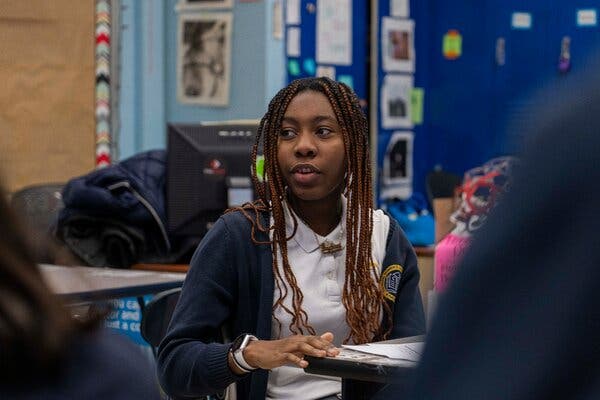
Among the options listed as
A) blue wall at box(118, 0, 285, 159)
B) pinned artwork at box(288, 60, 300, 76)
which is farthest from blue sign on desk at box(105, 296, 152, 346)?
pinned artwork at box(288, 60, 300, 76)

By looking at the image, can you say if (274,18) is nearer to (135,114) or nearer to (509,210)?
(135,114)

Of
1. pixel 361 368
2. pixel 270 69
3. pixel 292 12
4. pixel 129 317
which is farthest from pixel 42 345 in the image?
pixel 292 12

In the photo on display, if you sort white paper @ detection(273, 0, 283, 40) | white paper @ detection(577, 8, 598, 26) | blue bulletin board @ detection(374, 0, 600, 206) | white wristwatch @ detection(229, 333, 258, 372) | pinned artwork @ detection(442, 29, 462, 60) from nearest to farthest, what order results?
white wristwatch @ detection(229, 333, 258, 372) → white paper @ detection(273, 0, 283, 40) → white paper @ detection(577, 8, 598, 26) → blue bulletin board @ detection(374, 0, 600, 206) → pinned artwork @ detection(442, 29, 462, 60)

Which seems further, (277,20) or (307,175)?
(277,20)

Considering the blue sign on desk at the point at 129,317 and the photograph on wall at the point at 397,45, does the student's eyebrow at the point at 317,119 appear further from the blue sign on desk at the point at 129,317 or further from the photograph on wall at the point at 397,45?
the photograph on wall at the point at 397,45

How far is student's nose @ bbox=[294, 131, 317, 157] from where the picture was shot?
8.48 ft

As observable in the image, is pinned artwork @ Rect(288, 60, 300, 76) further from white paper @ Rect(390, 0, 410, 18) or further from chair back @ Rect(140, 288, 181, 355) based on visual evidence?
chair back @ Rect(140, 288, 181, 355)

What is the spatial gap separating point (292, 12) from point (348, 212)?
473 centimetres

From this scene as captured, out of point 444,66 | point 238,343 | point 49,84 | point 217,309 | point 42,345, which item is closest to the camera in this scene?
point 42,345

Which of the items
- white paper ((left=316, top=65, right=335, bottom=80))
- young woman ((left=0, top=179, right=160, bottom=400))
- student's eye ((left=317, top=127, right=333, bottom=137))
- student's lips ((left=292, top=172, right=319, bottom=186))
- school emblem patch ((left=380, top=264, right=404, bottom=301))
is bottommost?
school emblem patch ((left=380, top=264, right=404, bottom=301))

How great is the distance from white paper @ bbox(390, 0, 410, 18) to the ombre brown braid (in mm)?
5677

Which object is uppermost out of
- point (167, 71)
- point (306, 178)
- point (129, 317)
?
point (167, 71)

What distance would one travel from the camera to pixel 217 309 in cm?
243

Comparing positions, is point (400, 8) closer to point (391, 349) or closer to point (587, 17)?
point (587, 17)
